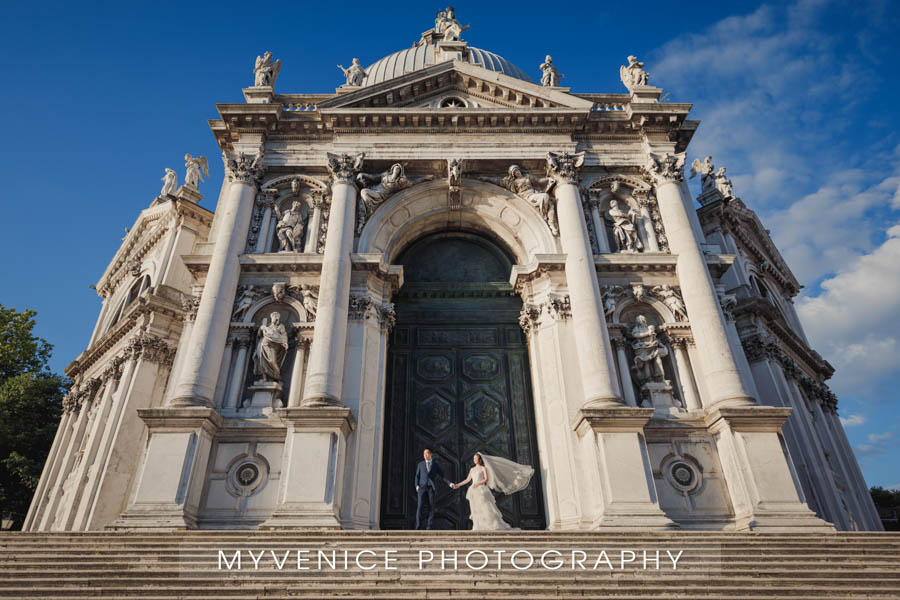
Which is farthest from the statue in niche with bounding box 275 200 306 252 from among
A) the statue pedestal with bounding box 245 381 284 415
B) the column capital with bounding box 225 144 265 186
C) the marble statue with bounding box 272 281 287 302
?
the statue pedestal with bounding box 245 381 284 415

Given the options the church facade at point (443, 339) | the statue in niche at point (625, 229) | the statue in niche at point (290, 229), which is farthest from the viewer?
the statue in niche at point (625, 229)

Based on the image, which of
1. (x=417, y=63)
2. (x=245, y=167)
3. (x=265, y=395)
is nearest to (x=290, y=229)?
(x=245, y=167)

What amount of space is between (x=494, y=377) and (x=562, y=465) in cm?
328

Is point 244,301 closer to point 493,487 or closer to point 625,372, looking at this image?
point 493,487

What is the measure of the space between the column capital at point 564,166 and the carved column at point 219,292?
27.0ft

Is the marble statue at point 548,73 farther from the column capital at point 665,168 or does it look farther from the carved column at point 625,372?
the carved column at point 625,372

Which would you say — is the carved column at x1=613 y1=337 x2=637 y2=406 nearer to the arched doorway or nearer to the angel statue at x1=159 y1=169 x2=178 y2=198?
the arched doorway

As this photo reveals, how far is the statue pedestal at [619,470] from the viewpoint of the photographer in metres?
11.1

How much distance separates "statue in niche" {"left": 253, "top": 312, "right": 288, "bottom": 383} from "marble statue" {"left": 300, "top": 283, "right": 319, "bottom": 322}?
2.55 feet

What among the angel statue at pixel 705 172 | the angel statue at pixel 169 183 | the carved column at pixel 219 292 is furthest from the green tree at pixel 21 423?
the angel statue at pixel 705 172

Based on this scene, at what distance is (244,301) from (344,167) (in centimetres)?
465

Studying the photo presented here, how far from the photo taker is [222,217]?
1567 cm

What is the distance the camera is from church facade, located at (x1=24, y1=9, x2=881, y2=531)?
1196 cm

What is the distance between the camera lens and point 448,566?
27.3 ft
